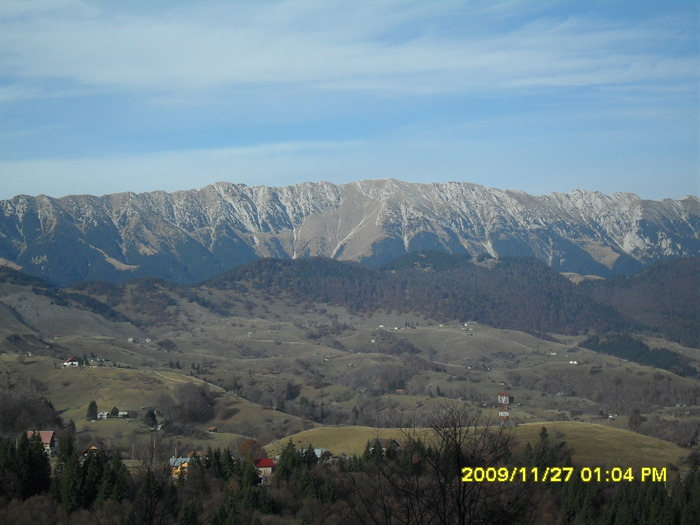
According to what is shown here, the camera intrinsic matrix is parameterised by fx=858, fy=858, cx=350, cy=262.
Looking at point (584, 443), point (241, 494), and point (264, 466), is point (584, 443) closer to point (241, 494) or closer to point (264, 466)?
point (264, 466)

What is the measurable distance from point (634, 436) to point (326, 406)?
8762 centimetres

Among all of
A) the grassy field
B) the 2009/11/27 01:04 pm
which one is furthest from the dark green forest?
the grassy field

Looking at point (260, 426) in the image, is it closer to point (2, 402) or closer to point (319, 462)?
point (2, 402)

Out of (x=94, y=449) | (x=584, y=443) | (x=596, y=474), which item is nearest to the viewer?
(x=94, y=449)

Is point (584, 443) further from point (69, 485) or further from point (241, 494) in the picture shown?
point (69, 485)

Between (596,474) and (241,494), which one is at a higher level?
(241,494)

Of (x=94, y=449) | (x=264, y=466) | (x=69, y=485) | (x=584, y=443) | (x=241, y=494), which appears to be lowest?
(x=584, y=443)

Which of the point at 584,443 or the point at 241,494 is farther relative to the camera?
the point at 584,443

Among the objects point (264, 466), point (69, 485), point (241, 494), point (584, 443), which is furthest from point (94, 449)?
point (584, 443)

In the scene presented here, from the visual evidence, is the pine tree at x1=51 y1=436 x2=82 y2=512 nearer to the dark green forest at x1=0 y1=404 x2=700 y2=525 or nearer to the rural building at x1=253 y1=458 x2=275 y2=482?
the dark green forest at x1=0 y1=404 x2=700 y2=525

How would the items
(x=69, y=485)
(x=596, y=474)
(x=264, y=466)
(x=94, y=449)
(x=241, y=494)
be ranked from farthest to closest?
(x=264, y=466)
(x=596, y=474)
(x=94, y=449)
(x=241, y=494)
(x=69, y=485)

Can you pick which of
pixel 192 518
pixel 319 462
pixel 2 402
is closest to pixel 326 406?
pixel 2 402

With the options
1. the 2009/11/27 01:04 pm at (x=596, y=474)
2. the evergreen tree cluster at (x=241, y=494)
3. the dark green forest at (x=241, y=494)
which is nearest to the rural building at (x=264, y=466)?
the evergreen tree cluster at (x=241, y=494)

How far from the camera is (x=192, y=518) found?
63.3 m
